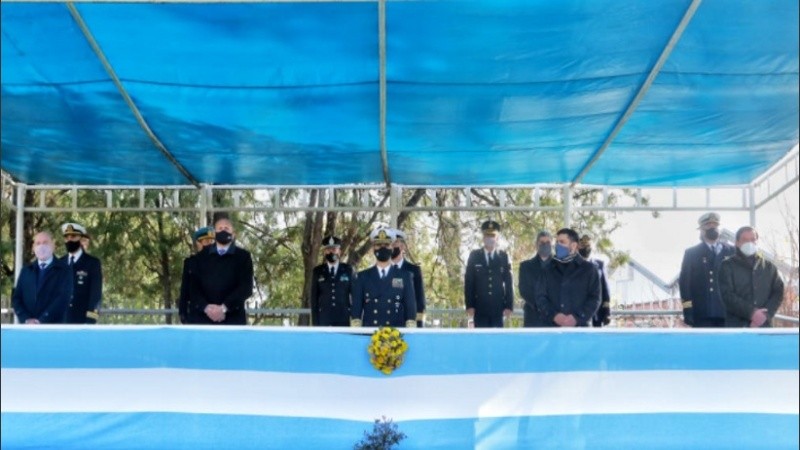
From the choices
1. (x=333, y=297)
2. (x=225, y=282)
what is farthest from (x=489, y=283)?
(x=225, y=282)

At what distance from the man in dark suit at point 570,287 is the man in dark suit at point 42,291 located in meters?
3.15

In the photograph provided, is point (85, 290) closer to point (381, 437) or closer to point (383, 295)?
point (383, 295)

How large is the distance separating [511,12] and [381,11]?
26.2 inches

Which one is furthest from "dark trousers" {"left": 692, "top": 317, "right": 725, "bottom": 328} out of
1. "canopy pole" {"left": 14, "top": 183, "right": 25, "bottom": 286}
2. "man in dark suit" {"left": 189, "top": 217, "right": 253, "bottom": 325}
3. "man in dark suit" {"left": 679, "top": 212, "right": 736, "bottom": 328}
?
"canopy pole" {"left": 14, "top": 183, "right": 25, "bottom": 286}

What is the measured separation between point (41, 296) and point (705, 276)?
4594 millimetres

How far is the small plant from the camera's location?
3.90 m

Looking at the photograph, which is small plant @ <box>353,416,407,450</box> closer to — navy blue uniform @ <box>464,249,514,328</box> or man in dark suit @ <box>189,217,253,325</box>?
man in dark suit @ <box>189,217,253,325</box>

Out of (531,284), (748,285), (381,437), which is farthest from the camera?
(531,284)

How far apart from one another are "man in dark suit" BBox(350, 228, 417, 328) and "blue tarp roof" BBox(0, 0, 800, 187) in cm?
110

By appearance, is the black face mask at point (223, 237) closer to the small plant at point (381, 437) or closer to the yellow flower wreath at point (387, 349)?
the yellow flower wreath at point (387, 349)

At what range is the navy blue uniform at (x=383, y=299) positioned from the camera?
223 inches

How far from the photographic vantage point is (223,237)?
5918mm

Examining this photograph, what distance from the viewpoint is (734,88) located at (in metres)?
5.53

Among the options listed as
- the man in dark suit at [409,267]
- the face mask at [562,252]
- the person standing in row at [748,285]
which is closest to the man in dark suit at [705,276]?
the person standing in row at [748,285]
